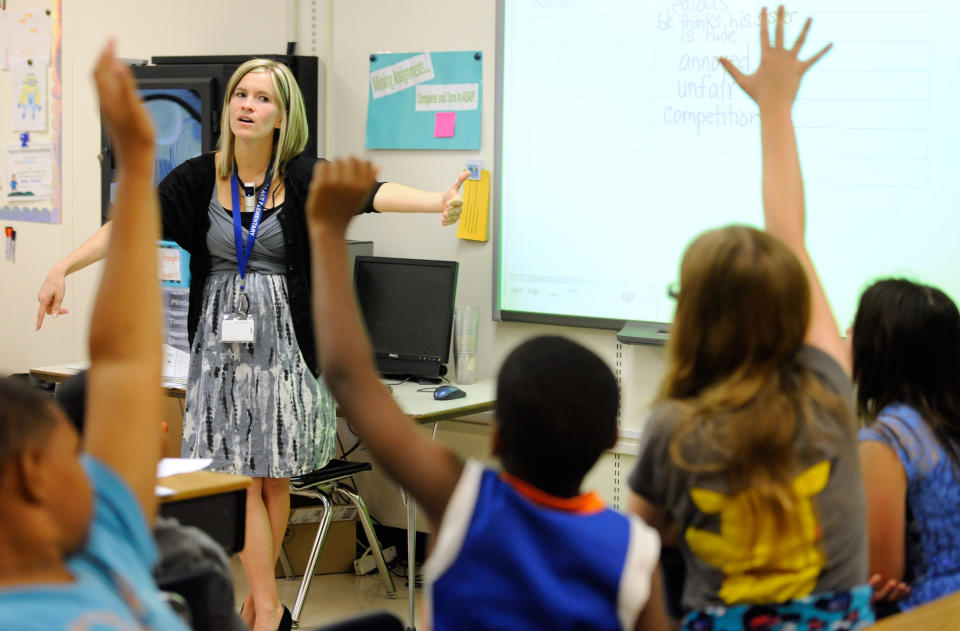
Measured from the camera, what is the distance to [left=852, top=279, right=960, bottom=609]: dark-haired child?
1.77 m

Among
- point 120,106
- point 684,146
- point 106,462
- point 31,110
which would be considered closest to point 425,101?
point 684,146

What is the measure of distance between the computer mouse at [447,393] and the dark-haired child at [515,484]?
2.18 meters

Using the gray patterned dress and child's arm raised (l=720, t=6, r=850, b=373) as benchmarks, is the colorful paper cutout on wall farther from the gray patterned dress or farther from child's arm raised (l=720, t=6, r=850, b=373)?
child's arm raised (l=720, t=6, r=850, b=373)

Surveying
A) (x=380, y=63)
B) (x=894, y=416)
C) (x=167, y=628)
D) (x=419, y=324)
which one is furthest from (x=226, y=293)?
(x=167, y=628)

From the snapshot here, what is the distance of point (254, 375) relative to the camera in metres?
3.02

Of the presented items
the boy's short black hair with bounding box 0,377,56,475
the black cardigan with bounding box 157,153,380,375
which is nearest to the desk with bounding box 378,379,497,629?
the black cardigan with bounding box 157,153,380,375

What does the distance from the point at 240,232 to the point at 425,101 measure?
119 cm

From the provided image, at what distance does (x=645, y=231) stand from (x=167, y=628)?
9.13 ft

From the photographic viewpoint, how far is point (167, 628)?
916mm

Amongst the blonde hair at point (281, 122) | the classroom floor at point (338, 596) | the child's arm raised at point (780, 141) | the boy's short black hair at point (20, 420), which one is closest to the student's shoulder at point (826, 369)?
the child's arm raised at point (780, 141)

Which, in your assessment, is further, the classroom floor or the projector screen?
the classroom floor

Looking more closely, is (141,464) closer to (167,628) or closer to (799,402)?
(167,628)

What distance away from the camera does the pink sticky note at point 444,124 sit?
386 cm

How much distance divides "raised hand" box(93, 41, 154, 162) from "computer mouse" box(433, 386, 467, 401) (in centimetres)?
240
